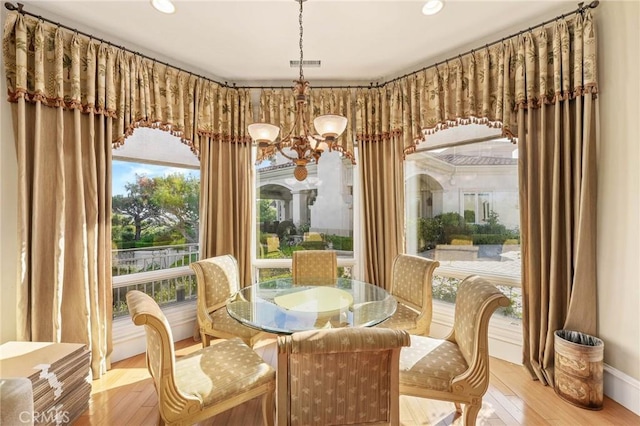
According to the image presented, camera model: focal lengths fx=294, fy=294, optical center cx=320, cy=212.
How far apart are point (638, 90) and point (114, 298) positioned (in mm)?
4568

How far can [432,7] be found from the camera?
224 centimetres

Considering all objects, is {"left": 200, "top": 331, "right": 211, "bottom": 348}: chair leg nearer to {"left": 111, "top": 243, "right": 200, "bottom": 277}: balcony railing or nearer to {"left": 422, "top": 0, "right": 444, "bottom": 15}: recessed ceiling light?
{"left": 111, "top": 243, "right": 200, "bottom": 277}: balcony railing

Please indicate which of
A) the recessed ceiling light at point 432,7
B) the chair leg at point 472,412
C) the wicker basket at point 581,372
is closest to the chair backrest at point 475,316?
the chair leg at point 472,412

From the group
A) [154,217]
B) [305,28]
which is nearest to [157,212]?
[154,217]

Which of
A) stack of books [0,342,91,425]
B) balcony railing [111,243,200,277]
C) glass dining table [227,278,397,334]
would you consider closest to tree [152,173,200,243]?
balcony railing [111,243,200,277]

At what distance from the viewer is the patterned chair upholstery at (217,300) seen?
7.63 ft

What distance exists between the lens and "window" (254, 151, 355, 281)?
3.67 m

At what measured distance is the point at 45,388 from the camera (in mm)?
1764

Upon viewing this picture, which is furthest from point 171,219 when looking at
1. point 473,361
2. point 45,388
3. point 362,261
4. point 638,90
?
point 638,90

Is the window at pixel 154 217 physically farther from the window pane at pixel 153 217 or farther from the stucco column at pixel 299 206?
the stucco column at pixel 299 206

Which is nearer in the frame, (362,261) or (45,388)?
(45,388)

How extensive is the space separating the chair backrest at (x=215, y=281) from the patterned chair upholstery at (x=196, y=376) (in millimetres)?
673

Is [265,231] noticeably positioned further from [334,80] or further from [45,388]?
[45,388]

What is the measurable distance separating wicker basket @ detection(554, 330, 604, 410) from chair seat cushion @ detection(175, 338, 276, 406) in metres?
2.07
